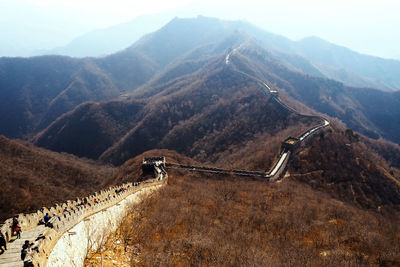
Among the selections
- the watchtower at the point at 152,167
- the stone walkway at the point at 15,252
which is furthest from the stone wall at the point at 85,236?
the watchtower at the point at 152,167

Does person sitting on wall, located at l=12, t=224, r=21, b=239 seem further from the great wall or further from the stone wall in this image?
the stone wall

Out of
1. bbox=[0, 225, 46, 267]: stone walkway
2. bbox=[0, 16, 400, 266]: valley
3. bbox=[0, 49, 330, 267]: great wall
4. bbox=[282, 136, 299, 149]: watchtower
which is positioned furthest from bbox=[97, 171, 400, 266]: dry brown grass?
bbox=[282, 136, 299, 149]: watchtower

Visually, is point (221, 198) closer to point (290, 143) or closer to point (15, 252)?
point (15, 252)

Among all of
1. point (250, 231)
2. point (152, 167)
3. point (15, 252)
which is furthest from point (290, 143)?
point (15, 252)

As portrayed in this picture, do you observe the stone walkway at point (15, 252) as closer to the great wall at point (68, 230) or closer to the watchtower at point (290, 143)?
the great wall at point (68, 230)

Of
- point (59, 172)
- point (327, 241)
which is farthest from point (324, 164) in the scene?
point (59, 172)

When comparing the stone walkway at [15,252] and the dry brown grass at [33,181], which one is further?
the dry brown grass at [33,181]

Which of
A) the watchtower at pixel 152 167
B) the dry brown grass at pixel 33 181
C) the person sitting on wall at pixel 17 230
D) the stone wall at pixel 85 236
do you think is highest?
the person sitting on wall at pixel 17 230

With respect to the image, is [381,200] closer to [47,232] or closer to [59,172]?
[47,232]
